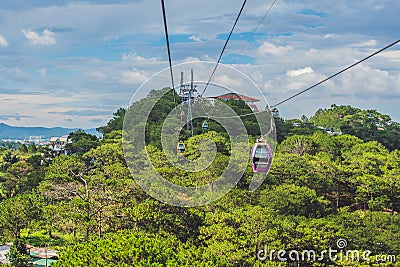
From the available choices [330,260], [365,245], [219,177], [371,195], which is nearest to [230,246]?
[330,260]

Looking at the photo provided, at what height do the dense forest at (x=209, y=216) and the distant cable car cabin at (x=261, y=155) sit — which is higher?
the distant cable car cabin at (x=261, y=155)

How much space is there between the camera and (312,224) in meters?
18.1

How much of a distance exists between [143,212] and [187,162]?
35.5 feet

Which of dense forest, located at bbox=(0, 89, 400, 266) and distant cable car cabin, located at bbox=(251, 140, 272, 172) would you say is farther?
dense forest, located at bbox=(0, 89, 400, 266)

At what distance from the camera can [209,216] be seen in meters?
17.4

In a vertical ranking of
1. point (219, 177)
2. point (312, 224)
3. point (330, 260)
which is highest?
point (219, 177)

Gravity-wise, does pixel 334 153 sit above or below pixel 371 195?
above

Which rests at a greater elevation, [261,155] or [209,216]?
[261,155]

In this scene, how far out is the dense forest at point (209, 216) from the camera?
42.9 feet

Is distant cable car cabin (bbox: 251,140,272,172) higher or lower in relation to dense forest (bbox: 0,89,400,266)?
higher

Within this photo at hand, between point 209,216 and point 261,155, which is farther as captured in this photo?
point 209,216

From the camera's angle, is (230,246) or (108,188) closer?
(230,246)

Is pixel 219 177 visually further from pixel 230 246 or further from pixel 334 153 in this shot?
pixel 334 153

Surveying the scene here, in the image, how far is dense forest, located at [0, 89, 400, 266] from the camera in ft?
42.9
